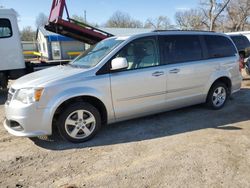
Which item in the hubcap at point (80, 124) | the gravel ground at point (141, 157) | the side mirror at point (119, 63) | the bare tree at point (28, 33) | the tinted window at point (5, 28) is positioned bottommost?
the gravel ground at point (141, 157)

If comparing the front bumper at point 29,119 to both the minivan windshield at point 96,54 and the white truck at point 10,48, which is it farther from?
the white truck at point 10,48

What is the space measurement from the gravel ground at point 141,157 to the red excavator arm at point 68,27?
4.89m

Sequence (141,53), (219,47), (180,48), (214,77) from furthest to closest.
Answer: (219,47), (214,77), (180,48), (141,53)

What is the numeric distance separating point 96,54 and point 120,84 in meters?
0.83

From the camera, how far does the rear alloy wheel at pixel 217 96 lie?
19.4 feet

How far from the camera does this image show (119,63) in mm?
4332

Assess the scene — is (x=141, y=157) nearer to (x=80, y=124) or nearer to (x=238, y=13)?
(x=80, y=124)

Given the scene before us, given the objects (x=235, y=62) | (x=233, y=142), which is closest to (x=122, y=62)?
(x=233, y=142)

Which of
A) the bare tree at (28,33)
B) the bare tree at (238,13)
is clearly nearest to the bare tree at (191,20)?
the bare tree at (238,13)

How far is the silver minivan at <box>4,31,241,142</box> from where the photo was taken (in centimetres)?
402

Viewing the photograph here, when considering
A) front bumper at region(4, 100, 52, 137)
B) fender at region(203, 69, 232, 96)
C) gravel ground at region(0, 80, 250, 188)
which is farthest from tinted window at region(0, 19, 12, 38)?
fender at region(203, 69, 232, 96)

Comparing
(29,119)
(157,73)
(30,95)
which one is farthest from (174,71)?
(29,119)

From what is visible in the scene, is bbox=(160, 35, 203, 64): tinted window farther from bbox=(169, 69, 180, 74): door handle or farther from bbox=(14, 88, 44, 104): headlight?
bbox=(14, 88, 44, 104): headlight

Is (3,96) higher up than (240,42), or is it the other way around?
(240,42)
